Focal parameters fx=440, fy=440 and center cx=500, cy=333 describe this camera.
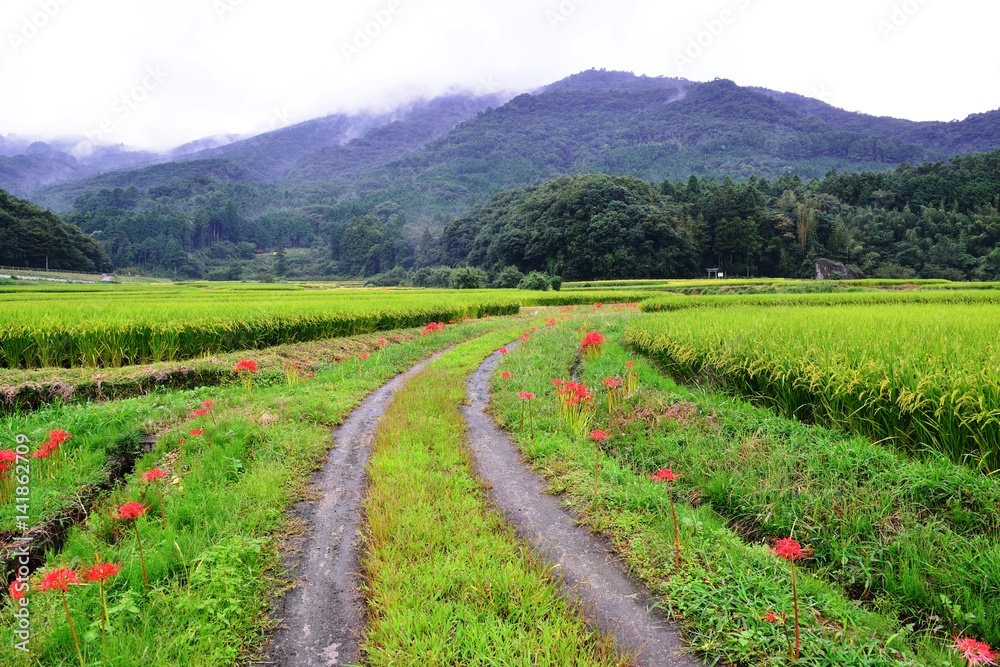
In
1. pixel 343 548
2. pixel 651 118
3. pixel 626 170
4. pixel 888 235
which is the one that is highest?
pixel 651 118

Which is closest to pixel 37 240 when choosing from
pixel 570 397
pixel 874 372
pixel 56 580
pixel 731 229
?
pixel 570 397

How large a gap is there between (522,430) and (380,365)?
5.38 m

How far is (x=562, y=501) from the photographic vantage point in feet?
14.2

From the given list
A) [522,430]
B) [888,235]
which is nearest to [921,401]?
[522,430]

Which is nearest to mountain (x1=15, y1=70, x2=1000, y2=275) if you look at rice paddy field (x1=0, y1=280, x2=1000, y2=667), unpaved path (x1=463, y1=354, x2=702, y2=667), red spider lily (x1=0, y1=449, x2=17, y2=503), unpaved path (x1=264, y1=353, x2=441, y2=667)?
rice paddy field (x1=0, y1=280, x2=1000, y2=667)

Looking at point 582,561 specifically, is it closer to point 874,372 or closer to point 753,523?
point 753,523

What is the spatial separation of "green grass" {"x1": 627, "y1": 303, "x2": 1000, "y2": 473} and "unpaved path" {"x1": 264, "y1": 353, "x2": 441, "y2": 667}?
510 centimetres

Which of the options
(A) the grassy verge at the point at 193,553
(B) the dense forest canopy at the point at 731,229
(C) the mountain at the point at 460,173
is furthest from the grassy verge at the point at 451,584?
(C) the mountain at the point at 460,173

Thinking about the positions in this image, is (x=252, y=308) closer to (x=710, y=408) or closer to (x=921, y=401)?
(x=710, y=408)

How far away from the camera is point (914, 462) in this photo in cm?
390

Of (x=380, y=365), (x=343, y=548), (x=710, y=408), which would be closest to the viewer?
(x=343, y=548)

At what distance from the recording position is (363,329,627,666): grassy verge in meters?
2.41

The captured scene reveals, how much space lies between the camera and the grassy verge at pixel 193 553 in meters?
2.48

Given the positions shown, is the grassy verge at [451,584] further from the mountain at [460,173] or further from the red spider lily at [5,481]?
the mountain at [460,173]
